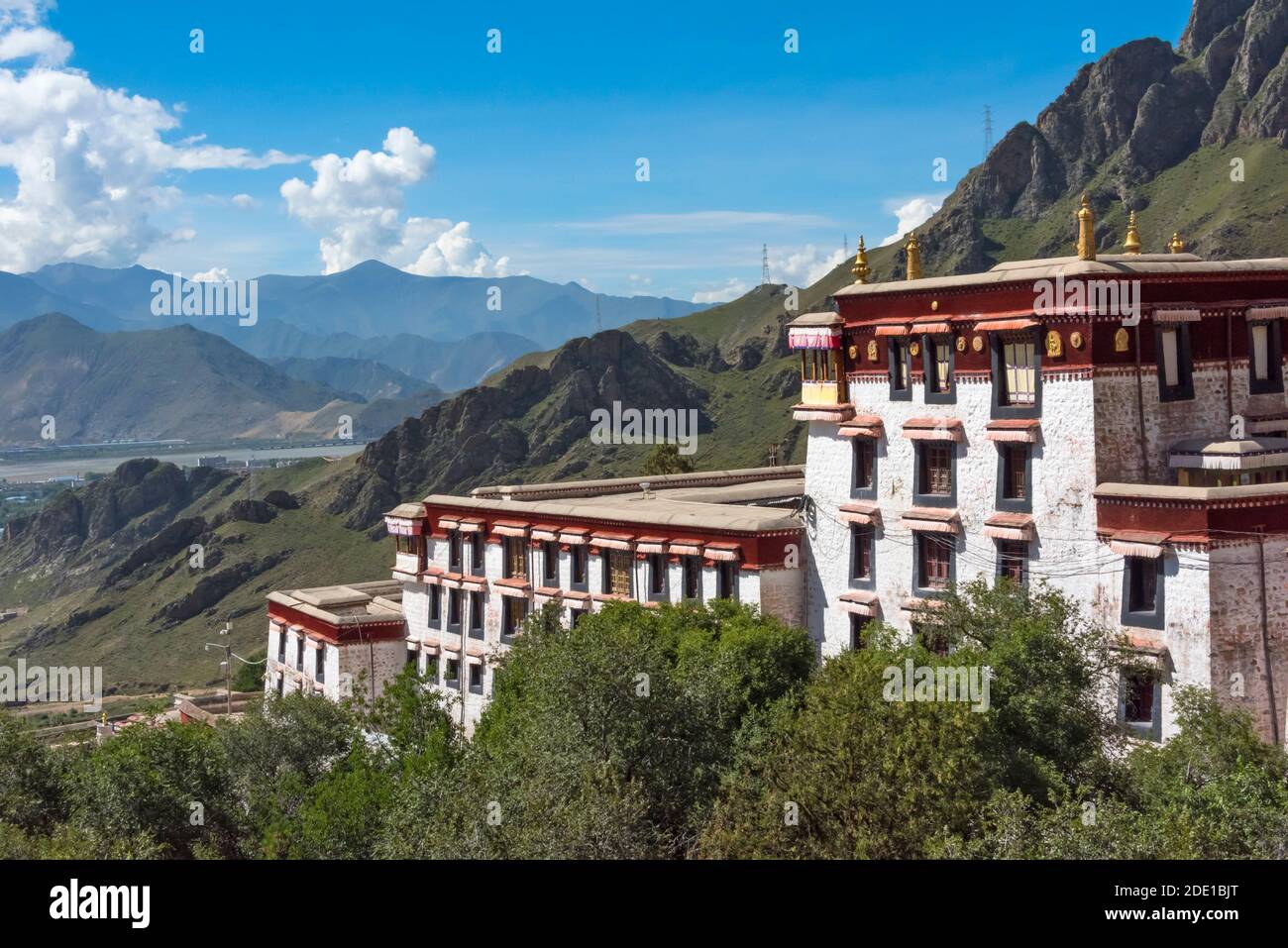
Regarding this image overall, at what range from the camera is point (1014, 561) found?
36281mm

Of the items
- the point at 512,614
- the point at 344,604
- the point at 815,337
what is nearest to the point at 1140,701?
the point at 815,337

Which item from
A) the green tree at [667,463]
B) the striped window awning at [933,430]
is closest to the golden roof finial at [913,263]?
the striped window awning at [933,430]

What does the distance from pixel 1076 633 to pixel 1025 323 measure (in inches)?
329

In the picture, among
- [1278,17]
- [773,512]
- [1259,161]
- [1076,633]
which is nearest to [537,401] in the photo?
[1259,161]

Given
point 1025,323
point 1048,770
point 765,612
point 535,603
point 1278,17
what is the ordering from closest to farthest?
point 1048,770
point 1025,323
point 765,612
point 535,603
point 1278,17

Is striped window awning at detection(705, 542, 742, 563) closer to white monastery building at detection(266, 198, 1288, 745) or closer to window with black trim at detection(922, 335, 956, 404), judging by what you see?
white monastery building at detection(266, 198, 1288, 745)

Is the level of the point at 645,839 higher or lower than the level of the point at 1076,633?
lower

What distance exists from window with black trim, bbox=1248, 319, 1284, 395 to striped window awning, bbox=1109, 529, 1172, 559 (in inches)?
284

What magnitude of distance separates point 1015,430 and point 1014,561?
360 cm

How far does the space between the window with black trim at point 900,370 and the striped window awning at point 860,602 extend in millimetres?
6060

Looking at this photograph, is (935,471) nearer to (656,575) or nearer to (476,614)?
(656,575)

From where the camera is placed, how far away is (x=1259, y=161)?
174625 mm

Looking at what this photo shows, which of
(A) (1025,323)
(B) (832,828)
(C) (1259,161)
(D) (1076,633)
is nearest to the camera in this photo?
(B) (832,828)
